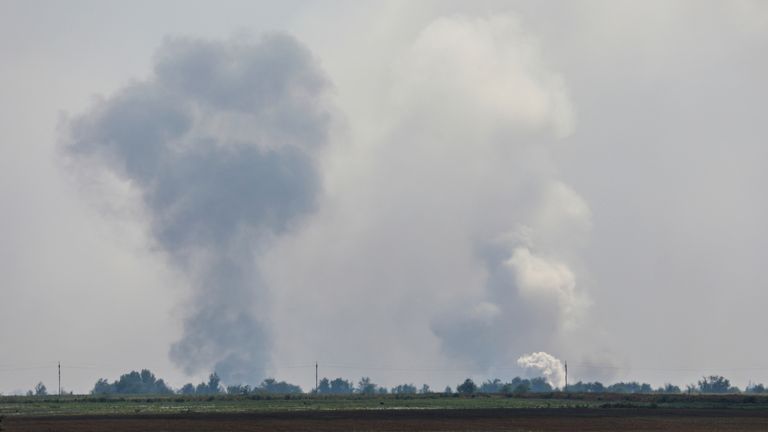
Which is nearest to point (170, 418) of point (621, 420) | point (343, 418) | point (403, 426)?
point (343, 418)

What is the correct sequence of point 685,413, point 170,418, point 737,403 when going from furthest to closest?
point 737,403 → point 685,413 → point 170,418

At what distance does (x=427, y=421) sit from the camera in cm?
11250

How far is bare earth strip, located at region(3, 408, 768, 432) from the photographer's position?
333ft

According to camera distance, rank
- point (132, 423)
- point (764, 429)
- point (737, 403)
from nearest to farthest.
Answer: point (764, 429) < point (132, 423) < point (737, 403)

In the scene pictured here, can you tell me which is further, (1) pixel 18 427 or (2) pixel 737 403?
(2) pixel 737 403

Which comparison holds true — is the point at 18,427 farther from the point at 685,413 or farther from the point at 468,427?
the point at 685,413

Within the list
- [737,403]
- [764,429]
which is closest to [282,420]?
[764,429]

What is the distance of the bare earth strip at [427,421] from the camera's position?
101 m

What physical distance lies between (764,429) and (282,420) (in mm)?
46614

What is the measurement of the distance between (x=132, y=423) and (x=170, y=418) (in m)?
8.87

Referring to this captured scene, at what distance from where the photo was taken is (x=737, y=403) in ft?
541

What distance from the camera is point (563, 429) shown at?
10106cm

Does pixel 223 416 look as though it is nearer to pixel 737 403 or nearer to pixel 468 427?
pixel 468 427

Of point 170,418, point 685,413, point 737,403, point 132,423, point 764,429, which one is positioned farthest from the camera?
point 737,403
